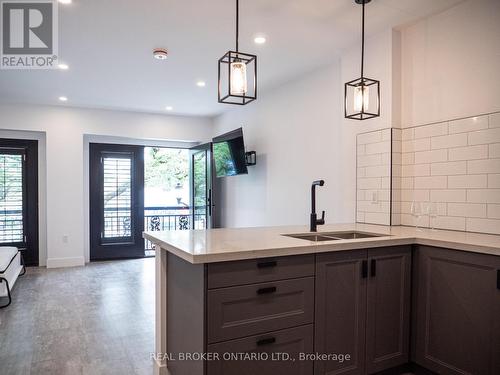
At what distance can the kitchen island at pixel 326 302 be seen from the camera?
5.60ft

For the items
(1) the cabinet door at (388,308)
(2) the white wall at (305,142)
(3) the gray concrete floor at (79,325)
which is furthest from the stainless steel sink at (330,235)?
(3) the gray concrete floor at (79,325)

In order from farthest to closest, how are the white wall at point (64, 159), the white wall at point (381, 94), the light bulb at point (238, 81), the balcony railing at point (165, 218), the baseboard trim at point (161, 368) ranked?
the balcony railing at point (165, 218), the white wall at point (64, 159), the white wall at point (381, 94), the baseboard trim at point (161, 368), the light bulb at point (238, 81)

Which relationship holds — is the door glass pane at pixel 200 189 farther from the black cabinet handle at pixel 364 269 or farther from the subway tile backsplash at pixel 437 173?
the black cabinet handle at pixel 364 269

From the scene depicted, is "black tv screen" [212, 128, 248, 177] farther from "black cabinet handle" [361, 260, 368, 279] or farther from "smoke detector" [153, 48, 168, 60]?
"black cabinet handle" [361, 260, 368, 279]

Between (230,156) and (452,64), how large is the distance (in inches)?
129

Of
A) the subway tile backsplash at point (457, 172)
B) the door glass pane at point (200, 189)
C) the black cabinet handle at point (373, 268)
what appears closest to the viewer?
the black cabinet handle at point (373, 268)

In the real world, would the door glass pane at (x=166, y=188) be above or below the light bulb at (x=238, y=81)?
below

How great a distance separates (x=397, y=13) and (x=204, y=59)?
74.1 inches

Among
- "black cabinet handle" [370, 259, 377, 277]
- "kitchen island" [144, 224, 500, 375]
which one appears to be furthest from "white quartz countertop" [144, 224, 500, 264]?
"black cabinet handle" [370, 259, 377, 277]

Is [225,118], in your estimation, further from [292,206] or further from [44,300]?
[44,300]

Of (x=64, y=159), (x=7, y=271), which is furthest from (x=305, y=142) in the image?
(x=64, y=159)

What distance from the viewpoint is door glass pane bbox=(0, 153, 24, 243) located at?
5738mm

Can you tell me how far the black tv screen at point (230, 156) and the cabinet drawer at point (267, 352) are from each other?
3.39 meters

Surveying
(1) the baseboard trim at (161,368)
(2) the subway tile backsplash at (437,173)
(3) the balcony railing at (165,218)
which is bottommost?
(1) the baseboard trim at (161,368)
